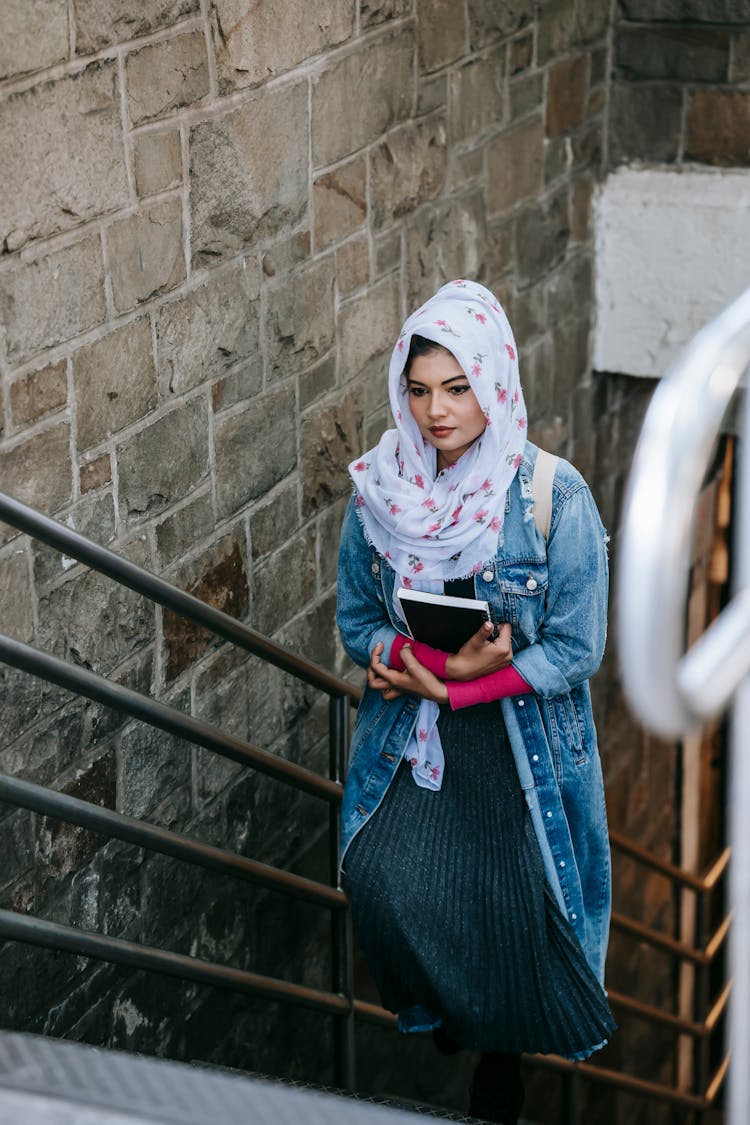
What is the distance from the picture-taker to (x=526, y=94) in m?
4.59

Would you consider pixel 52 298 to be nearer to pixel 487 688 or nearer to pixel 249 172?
pixel 249 172

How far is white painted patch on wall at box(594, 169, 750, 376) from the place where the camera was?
198 inches

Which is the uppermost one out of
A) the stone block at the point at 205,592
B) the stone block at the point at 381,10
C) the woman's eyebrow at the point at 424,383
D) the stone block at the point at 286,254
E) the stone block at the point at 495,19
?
the stone block at the point at 381,10

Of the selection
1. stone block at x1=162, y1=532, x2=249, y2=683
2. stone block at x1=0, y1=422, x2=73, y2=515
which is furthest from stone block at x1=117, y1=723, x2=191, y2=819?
stone block at x1=0, y1=422, x2=73, y2=515

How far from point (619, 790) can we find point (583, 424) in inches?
68.0

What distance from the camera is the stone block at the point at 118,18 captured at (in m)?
2.64

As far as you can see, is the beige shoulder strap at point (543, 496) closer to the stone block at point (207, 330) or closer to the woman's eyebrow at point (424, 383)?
the woman's eyebrow at point (424, 383)

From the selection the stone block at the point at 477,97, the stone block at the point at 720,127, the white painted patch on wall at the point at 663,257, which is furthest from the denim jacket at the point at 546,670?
the stone block at the point at 720,127

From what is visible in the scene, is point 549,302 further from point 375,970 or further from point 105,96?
point 375,970

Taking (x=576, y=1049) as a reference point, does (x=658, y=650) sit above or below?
above

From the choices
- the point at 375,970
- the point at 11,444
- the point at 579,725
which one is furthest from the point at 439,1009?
the point at 11,444

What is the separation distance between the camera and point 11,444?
2.61 metres

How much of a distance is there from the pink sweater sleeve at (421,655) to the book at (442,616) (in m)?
0.02

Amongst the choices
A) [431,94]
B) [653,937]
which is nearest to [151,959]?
[653,937]
